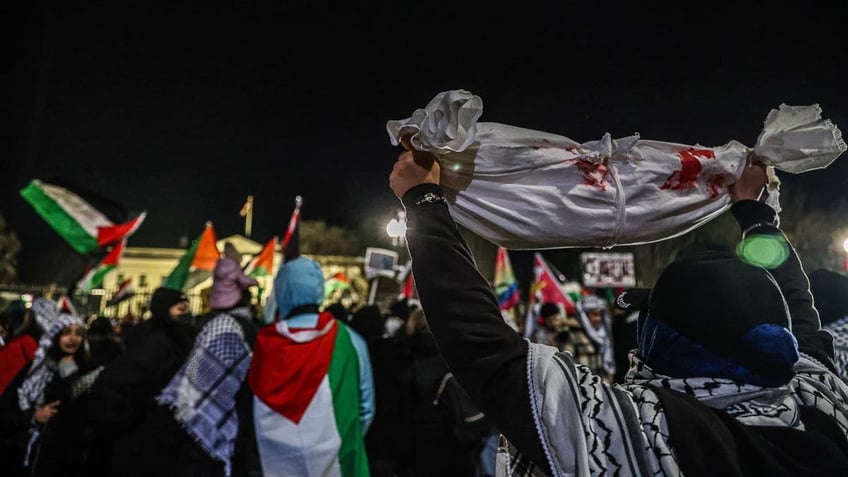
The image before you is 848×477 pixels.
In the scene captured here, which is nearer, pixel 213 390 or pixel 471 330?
pixel 471 330

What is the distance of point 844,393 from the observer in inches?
63.8

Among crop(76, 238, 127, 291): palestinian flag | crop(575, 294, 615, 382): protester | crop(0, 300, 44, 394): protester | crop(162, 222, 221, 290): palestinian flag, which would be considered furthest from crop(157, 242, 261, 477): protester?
crop(76, 238, 127, 291): palestinian flag

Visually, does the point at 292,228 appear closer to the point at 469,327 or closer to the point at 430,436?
the point at 430,436

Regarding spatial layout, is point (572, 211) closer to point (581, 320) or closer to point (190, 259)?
point (581, 320)

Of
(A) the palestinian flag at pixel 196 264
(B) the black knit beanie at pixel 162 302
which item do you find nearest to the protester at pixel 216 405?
(B) the black knit beanie at pixel 162 302

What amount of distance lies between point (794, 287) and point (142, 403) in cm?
448

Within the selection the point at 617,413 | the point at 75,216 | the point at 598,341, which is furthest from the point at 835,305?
the point at 75,216

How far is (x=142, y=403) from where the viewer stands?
4543 mm

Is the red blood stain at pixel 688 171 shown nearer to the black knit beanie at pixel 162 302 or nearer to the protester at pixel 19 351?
the black knit beanie at pixel 162 302

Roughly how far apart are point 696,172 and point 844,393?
841 millimetres

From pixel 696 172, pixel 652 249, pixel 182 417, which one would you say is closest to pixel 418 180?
pixel 696 172

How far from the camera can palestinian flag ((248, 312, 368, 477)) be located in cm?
361

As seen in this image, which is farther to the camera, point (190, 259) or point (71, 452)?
point (190, 259)

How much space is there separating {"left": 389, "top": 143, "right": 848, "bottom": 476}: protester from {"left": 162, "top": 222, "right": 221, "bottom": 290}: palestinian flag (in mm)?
7132
